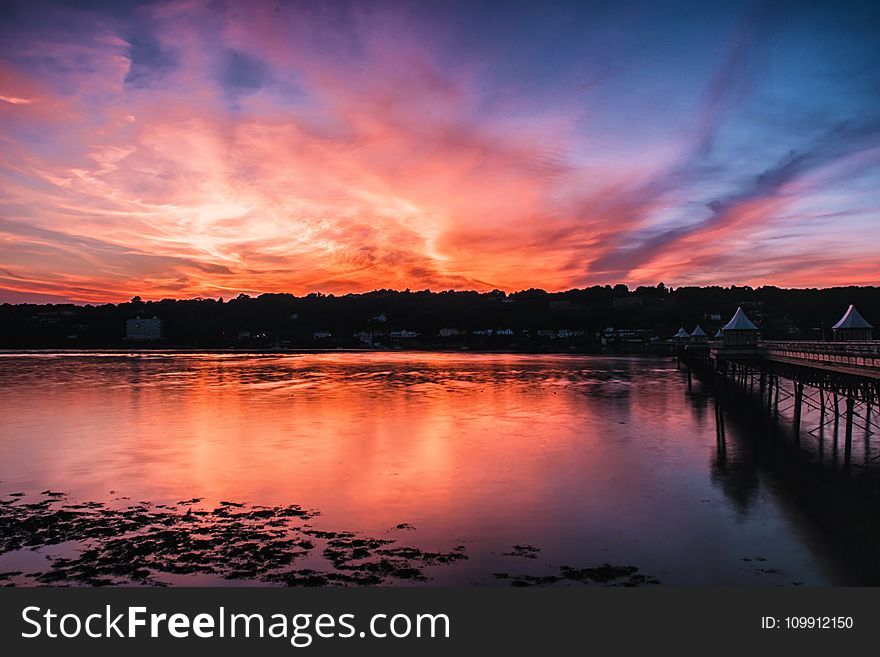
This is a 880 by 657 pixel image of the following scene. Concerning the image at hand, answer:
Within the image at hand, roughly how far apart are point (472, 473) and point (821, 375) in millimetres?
25504

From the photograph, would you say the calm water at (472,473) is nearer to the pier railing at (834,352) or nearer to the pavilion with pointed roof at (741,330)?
the pier railing at (834,352)

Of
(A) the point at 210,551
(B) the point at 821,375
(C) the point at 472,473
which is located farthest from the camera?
(B) the point at 821,375

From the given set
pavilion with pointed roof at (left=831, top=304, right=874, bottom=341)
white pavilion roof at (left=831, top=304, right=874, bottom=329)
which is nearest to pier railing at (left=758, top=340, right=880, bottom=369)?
white pavilion roof at (left=831, top=304, right=874, bottom=329)

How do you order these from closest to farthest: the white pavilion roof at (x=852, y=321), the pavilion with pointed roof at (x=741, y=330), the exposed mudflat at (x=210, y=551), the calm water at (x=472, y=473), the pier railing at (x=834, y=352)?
the exposed mudflat at (x=210, y=551), the calm water at (x=472, y=473), the pier railing at (x=834, y=352), the white pavilion roof at (x=852, y=321), the pavilion with pointed roof at (x=741, y=330)

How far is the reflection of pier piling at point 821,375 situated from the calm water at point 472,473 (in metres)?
4.46

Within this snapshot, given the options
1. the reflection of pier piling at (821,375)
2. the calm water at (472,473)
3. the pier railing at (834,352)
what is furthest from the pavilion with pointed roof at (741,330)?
the calm water at (472,473)

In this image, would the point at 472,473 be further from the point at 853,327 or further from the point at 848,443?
the point at 853,327

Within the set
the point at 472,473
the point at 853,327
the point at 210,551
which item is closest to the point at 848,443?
the point at 472,473

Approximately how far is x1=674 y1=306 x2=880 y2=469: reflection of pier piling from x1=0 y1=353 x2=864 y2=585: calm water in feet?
14.6

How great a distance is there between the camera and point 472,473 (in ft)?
86.2

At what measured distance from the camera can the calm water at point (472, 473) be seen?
16.2 metres

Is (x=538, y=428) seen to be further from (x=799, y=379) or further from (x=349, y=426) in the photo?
(x=799, y=379)

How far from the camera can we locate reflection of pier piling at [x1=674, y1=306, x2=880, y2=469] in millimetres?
29875

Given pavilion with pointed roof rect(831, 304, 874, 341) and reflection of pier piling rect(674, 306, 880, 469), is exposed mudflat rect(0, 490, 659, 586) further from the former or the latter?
pavilion with pointed roof rect(831, 304, 874, 341)
